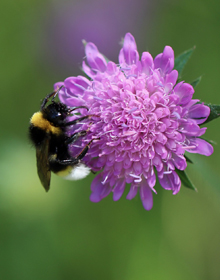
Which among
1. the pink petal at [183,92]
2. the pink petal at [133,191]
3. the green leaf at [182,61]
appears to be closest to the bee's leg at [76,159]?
the pink petal at [133,191]

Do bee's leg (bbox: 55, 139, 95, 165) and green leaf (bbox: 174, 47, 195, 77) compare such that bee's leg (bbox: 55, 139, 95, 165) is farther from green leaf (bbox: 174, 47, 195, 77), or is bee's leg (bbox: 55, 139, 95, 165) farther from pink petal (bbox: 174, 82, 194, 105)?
green leaf (bbox: 174, 47, 195, 77)

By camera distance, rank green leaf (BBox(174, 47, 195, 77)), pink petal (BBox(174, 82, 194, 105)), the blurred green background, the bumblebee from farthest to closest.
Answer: the blurred green background → green leaf (BBox(174, 47, 195, 77)) → the bumblebee → pink petal (BBox(174, 82, 194, 105))

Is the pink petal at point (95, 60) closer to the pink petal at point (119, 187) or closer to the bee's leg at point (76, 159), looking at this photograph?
the bee's leg at point (76, 159)

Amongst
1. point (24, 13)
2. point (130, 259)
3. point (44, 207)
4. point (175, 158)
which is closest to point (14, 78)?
point (24, 13)

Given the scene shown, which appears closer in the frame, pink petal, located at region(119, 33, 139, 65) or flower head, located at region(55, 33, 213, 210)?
flower head, located at region(55, 33, 213, 210)

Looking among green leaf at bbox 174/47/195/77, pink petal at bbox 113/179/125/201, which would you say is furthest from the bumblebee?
green leaf at bbox 174/47/195/77

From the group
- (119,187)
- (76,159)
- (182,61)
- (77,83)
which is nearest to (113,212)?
(119,187)

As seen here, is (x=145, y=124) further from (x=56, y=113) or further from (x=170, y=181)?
(x=56, y=113)

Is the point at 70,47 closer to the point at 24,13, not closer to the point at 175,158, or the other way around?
the point at 24,13
